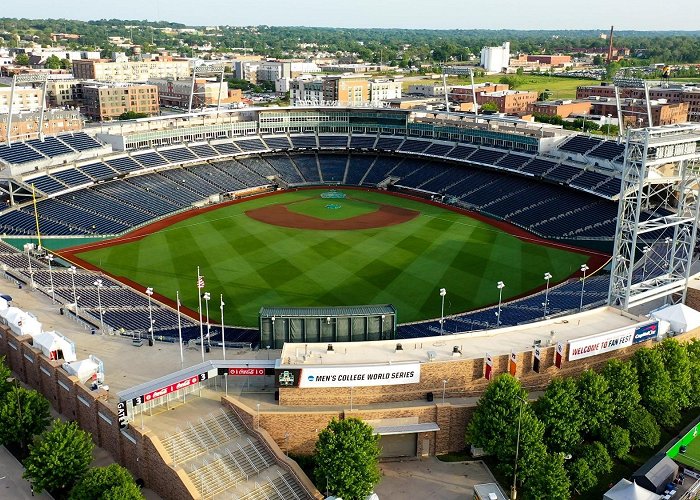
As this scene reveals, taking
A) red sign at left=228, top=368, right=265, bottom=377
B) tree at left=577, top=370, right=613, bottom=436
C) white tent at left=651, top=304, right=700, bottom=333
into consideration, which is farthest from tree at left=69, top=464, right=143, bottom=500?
white tent at left=651, top=304, right=700, bottom=333

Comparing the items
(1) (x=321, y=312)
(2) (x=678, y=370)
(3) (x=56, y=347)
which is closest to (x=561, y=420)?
(2) (x=678, y=370)

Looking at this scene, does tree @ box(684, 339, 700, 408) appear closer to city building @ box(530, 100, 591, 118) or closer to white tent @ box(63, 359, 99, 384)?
white tent @ box(63, 359, 99, 384)

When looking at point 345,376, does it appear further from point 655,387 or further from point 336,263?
Result: point 336,263

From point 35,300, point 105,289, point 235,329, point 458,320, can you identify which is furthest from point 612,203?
point 35,300

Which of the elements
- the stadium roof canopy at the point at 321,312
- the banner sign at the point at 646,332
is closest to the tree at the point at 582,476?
the banner sign at the point at 646,332

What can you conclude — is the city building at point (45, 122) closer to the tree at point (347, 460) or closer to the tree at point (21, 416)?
the tree at point (21, 416)
